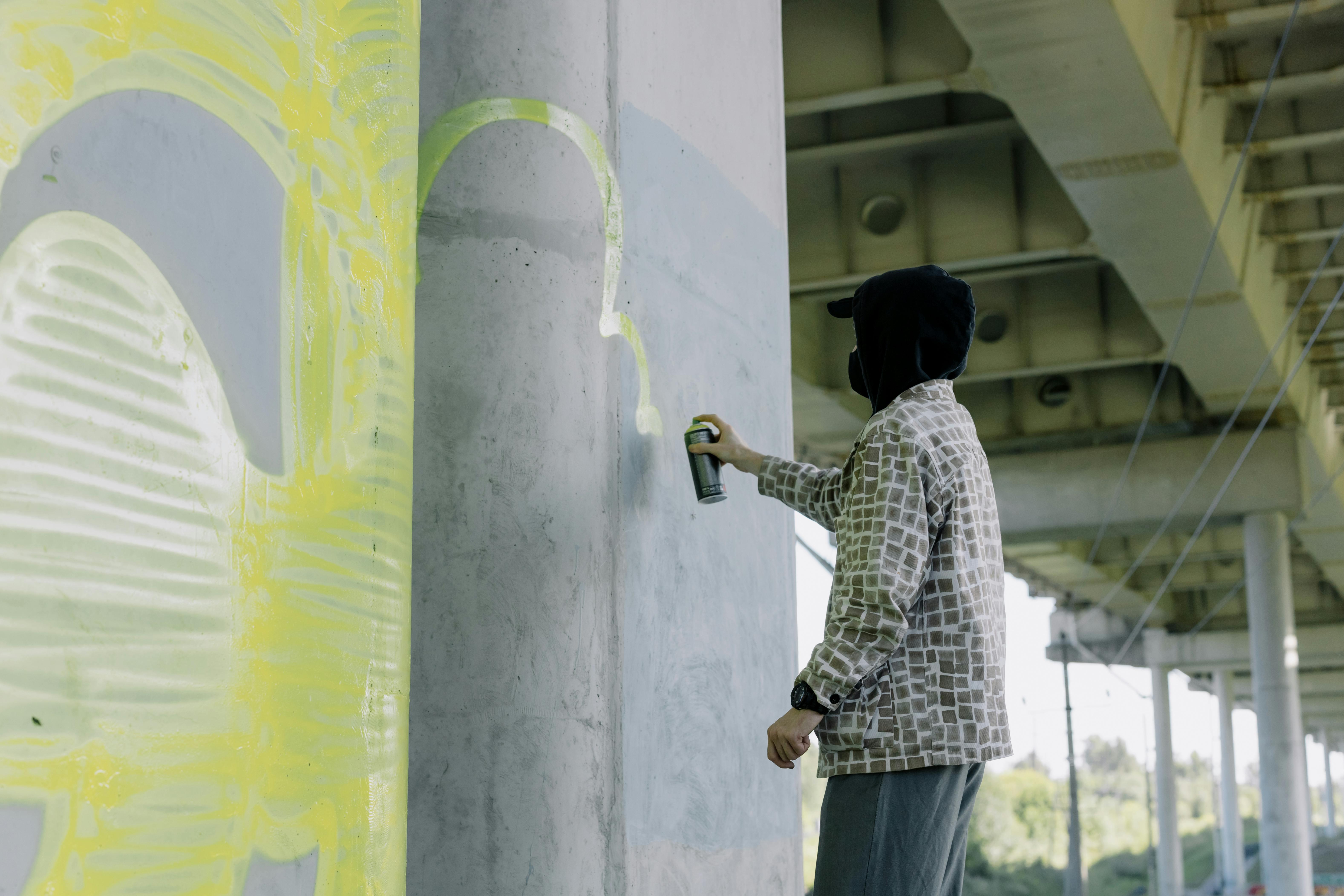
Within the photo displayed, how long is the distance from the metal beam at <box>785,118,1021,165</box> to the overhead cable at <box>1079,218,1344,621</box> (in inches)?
130

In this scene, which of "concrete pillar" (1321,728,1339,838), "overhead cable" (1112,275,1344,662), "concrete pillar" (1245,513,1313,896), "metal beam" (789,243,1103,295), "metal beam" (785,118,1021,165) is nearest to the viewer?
"metal beam" (785,118,1021,165)

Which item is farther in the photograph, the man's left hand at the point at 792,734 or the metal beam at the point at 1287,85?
the metal beam at the point at 1287,85

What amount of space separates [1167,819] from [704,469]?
34.3 meters

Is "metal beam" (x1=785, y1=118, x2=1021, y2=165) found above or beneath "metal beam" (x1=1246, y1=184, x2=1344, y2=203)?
above

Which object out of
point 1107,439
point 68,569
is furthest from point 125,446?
point 1107,439

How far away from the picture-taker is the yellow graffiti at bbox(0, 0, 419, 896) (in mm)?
1758

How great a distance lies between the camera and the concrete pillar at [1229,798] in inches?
1486

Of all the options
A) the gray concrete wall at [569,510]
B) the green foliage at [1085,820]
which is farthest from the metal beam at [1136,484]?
the green foliage at [1085,820]

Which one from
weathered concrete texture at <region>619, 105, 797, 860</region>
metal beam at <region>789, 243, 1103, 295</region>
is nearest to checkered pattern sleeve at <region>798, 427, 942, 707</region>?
weathered concrete texture at <region>619, 105, 797, 860</region>

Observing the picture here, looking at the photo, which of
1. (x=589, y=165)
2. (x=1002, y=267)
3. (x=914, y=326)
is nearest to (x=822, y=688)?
(x=914, y=326)

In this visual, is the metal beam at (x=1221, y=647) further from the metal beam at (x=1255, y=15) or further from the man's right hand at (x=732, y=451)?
the man's right hand at (x=732, y=451)

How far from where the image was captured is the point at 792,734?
285cm

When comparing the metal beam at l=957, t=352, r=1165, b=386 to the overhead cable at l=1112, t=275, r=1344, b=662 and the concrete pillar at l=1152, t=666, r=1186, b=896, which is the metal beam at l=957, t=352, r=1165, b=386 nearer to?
the overhead cable at l=1112, t=275, r=1344, b=662

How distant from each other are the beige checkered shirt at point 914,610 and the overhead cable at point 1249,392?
35.4ft
